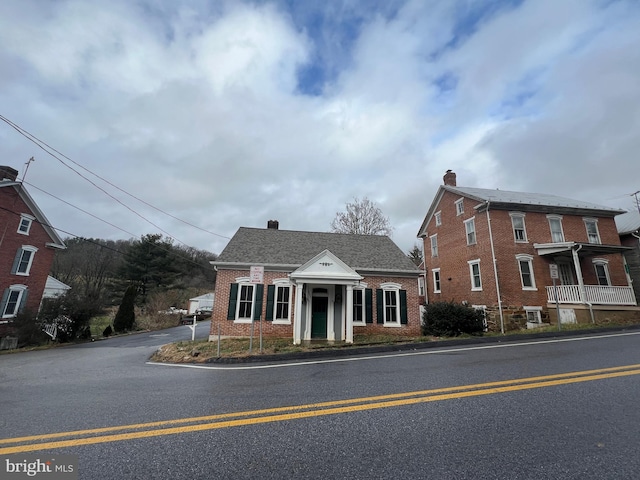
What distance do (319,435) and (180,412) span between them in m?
2.09

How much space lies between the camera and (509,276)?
16.7 meters

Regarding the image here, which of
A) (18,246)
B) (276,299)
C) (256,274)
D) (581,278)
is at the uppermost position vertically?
(18,246)

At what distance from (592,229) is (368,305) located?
16.0 meters

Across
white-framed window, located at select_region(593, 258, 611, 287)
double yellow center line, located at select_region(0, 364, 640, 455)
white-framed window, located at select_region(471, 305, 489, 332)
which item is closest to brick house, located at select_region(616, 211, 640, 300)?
white-framed window, located at select_region(593, 258, 611, 287)

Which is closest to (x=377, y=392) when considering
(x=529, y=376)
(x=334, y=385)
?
(x=334, y=385)

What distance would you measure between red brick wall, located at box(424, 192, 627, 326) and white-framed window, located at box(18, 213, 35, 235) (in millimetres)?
29809

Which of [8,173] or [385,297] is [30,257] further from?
[385,297]

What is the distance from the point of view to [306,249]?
54.0 feet

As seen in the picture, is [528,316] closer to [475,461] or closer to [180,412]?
[475,461]

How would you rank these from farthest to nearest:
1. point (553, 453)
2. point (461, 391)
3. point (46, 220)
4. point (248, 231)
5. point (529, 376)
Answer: point (46, 220) → point (248, 231) → point (529, 376) → point (461, 391) → point (553, 453)

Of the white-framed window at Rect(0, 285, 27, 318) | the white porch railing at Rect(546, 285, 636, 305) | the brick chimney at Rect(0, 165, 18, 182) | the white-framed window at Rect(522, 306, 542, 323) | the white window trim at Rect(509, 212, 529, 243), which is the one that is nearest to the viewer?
the white porch railing at Rect(546, 285, 636, 305)

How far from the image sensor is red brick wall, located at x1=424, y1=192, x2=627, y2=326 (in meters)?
16.5

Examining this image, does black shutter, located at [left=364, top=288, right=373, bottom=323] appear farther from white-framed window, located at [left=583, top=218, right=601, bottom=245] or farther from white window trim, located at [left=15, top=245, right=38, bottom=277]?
white window trim, located at [left=15, top=245, right=38, bottom=277]

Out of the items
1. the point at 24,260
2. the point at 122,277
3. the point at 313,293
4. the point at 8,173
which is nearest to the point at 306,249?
the point at 313,293
